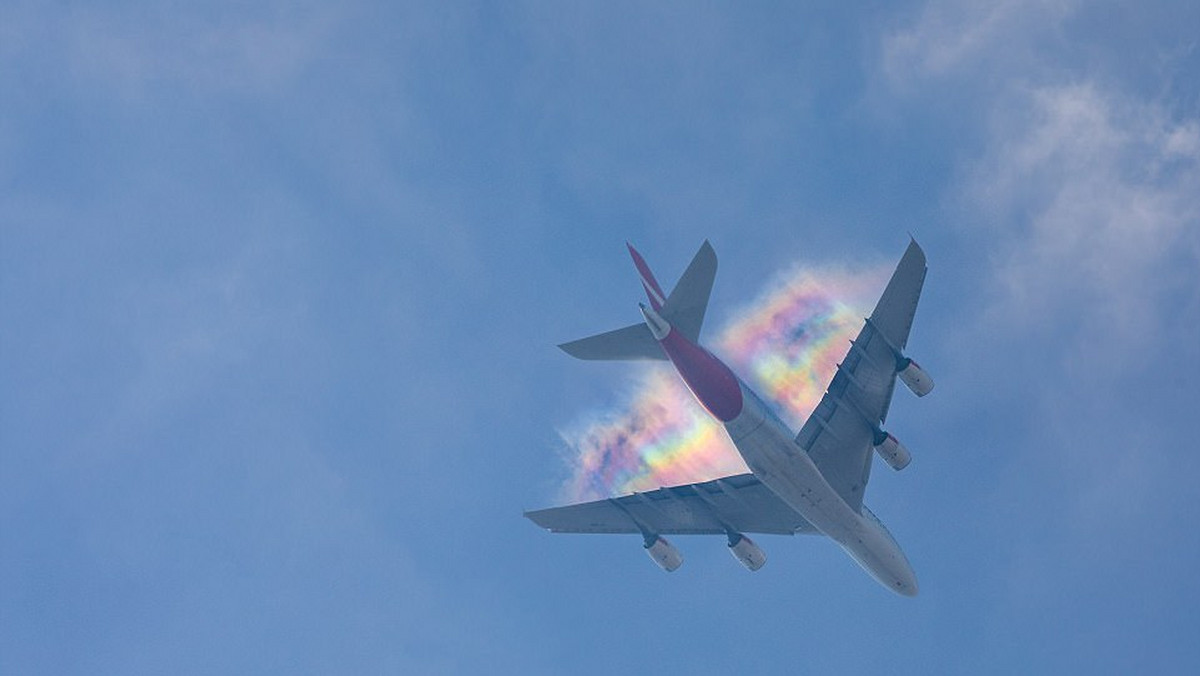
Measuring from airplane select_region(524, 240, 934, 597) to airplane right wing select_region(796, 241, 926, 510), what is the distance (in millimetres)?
46

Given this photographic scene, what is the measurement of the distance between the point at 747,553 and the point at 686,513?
12.9ft

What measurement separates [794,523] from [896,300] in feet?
48.1

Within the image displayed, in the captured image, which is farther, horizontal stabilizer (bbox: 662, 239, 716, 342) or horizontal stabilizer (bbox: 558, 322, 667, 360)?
horizontal stabilizer (bbox: 558, 322, 667, 360)

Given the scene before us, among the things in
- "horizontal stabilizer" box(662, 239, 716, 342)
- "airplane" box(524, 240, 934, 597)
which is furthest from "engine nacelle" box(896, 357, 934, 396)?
"horizontal stabilizer" box(662, 239, 716, 342)

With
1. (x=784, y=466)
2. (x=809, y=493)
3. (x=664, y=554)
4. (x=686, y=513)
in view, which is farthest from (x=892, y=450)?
(x=664, y=554)

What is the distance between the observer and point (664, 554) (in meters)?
61.2

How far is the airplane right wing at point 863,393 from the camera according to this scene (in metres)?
52.2

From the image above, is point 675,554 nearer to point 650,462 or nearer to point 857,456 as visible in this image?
point 650,462

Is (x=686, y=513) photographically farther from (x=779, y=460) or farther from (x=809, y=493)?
(x=779, y=460)

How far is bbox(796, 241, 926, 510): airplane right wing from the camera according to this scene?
52.2 m

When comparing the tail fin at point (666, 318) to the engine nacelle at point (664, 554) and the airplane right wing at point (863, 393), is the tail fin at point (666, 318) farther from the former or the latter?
the engine nacelle at point (664, 554)

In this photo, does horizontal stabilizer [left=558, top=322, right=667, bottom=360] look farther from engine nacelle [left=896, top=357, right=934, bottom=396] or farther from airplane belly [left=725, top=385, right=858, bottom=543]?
engine nacelle [left=896, top=357, right=934, bottom=396]

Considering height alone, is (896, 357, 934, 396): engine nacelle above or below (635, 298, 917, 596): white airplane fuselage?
above

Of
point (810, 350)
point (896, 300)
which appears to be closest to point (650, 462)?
point (810, 350)
